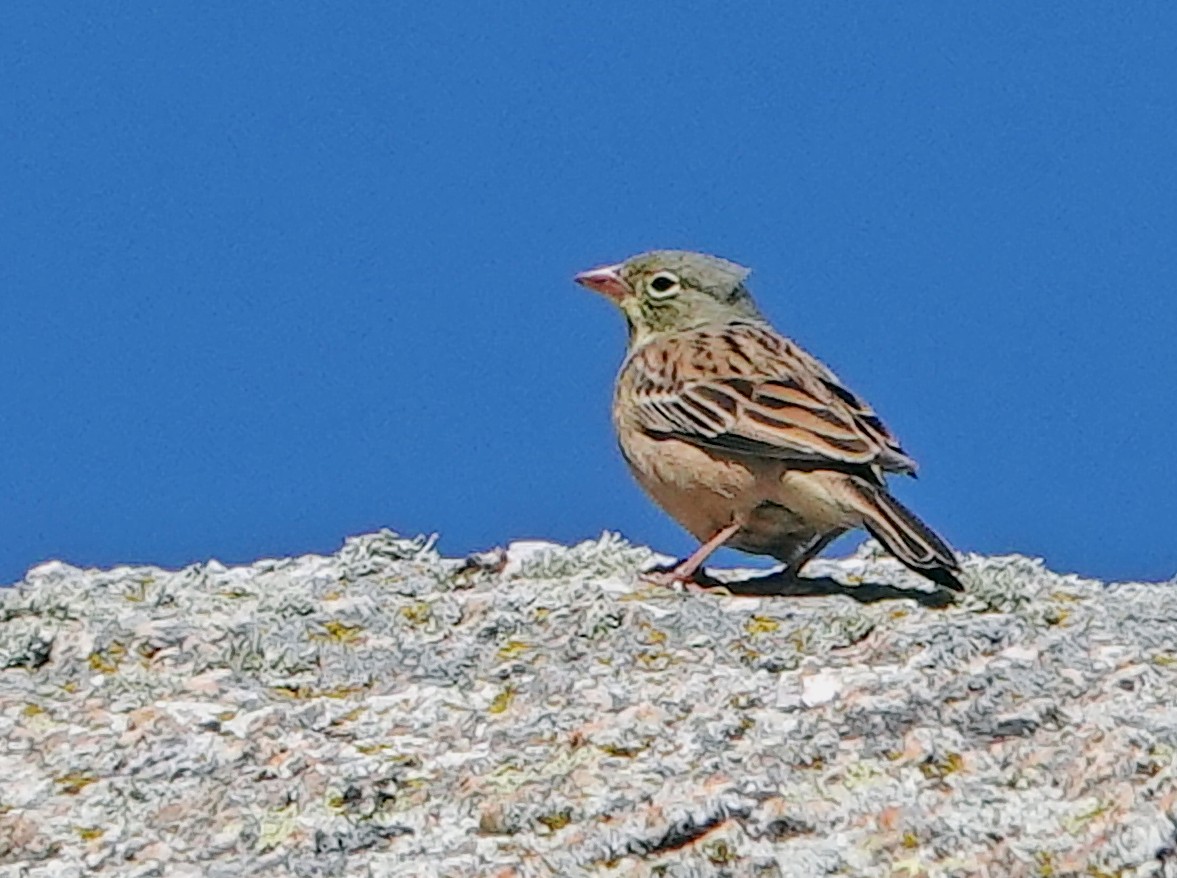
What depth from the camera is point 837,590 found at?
9117 millimetres

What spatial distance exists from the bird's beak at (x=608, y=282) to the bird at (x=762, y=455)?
2.12 feet

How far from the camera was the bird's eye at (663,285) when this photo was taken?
37.0 ft

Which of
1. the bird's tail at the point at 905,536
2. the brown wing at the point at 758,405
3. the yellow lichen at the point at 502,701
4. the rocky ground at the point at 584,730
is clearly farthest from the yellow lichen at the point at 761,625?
the brown wing at the point at 758,405

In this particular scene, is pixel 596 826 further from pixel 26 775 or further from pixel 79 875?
pixel 26 775

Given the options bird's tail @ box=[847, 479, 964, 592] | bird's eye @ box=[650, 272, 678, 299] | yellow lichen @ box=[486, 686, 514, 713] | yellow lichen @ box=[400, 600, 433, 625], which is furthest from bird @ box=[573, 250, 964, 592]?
yellow lichen @ box=[486, 686, 514, 713]

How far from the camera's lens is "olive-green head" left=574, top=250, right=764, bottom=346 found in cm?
1124

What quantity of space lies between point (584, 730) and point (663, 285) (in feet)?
14.8

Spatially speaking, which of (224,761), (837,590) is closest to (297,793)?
(224,761)

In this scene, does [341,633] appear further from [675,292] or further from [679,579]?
[675,292]

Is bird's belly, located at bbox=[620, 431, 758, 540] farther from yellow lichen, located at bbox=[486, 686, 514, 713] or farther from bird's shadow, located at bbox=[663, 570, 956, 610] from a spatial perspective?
yellow lichen, located at bbox=[486, 686, 514, 713]

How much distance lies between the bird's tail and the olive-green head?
207 cm

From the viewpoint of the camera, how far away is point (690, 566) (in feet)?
30.1

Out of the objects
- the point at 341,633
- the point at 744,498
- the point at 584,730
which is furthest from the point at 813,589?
the point at 584,730

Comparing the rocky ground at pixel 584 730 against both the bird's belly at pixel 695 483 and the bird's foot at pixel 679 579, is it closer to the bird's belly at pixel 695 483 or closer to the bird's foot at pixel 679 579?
the bird's foot at pixel 679 579
